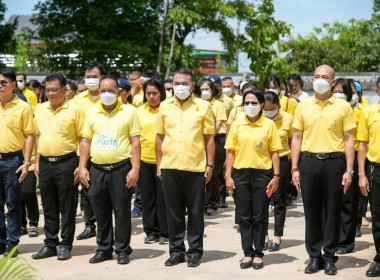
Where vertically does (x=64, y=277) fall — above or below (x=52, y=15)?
below

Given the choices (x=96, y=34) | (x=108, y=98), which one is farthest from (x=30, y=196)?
(x=96, y=34)

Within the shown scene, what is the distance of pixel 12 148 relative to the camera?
25.9ft

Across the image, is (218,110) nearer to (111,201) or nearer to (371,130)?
(111,201)

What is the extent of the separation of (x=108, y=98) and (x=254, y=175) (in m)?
1.88

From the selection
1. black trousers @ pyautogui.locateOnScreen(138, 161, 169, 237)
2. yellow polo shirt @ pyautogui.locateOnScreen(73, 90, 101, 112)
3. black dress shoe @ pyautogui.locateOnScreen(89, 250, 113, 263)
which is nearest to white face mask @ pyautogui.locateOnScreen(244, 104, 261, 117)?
black trousers @ pyautogui.locateOnScreen(138, 161, 169, 237)

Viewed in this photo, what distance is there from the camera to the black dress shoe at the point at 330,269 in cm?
689

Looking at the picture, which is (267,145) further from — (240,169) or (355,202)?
(355,202)

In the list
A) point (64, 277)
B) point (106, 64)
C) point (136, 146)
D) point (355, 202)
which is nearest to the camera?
point (64, 277)

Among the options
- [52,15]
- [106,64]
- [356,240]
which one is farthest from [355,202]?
[52,15]

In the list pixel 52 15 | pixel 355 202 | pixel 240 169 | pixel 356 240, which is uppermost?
pixel 52 15

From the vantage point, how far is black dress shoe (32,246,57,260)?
7781 mm

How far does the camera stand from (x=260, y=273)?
23.1 ft

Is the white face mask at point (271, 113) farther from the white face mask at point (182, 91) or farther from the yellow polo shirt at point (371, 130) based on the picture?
the yellow polo shirt at point (371, 130)

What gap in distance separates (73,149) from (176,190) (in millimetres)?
1368
